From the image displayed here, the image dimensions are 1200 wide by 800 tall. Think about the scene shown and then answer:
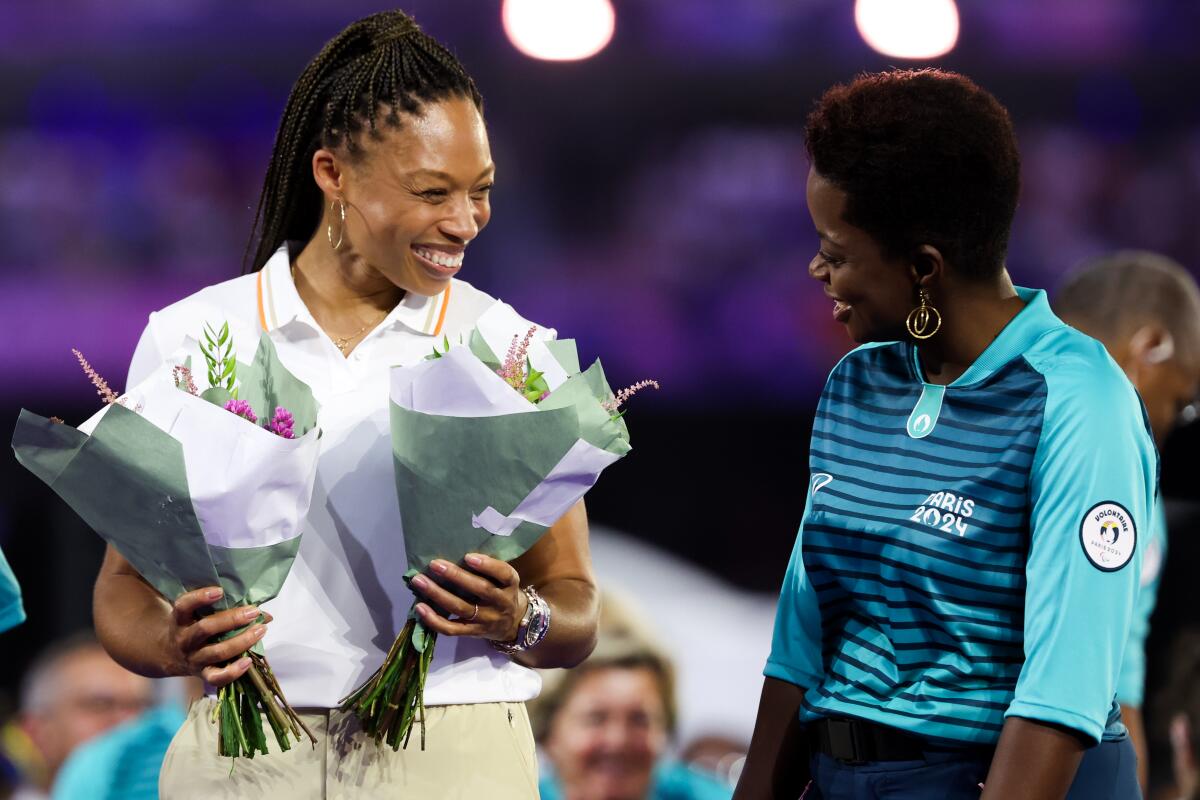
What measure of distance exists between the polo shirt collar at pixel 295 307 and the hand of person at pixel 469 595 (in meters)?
0.41

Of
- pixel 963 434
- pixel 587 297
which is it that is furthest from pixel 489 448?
pixel 587 297

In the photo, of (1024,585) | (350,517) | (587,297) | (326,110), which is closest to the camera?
(1024,585)

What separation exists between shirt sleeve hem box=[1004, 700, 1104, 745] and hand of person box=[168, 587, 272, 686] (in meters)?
0.87

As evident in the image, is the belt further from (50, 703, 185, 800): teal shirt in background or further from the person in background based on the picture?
(50, 703, 185, 800): teal shirt in background

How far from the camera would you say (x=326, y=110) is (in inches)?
83.4

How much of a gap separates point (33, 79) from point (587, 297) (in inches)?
67.8

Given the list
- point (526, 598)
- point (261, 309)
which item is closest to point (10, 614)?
point (261, 309)

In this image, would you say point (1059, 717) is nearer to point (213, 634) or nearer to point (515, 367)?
point (515, 367)

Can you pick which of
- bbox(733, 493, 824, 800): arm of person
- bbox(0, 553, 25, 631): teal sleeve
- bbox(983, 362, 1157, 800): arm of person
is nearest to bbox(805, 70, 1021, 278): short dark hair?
bbox(983, 362, 1157, 800): arm of person

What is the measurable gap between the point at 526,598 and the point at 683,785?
2209mm

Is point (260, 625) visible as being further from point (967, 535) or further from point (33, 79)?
point (33, 79)

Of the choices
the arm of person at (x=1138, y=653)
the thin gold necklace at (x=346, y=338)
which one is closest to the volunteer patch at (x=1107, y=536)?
the thin gold necklace at (x=346, y=338)

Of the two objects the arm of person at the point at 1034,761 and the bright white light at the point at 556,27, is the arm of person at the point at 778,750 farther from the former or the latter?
the bright white light at the point at 556,27

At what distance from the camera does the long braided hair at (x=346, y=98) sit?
2.06m
